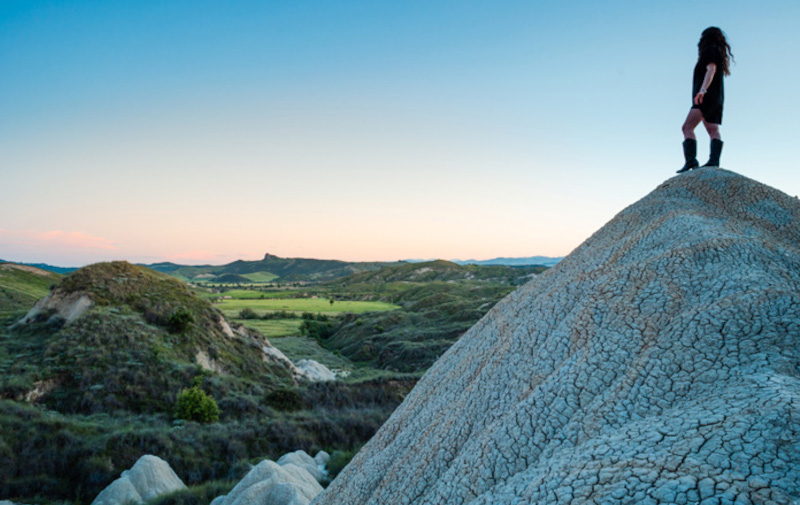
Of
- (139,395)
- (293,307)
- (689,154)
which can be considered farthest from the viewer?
(293,307)

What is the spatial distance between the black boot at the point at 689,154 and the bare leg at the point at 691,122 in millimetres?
79

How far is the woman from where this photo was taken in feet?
17.6

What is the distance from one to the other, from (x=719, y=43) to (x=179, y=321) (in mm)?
25098

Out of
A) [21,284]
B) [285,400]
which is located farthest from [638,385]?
[21,284]

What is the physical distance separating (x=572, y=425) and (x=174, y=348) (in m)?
23.3

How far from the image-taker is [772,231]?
4.16 meters

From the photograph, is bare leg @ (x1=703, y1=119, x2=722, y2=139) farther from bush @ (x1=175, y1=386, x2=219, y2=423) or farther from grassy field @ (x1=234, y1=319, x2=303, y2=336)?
grassy field @ (x1=234, y1=319, x2=303, y2=336)

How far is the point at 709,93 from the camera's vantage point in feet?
17.7

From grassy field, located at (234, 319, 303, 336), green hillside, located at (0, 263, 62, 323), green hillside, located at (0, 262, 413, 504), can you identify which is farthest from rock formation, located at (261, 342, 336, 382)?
green hillside, located at (0, 263, 62, 323)

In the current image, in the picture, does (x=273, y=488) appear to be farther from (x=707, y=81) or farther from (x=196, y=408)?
(x=196, y=408)

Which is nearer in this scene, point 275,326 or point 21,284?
point 275,326

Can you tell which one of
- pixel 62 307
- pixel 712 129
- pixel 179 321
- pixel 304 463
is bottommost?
pixel 304 463

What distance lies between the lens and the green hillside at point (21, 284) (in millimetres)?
42188

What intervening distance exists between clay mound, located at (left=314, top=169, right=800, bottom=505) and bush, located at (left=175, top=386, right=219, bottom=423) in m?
13.7
